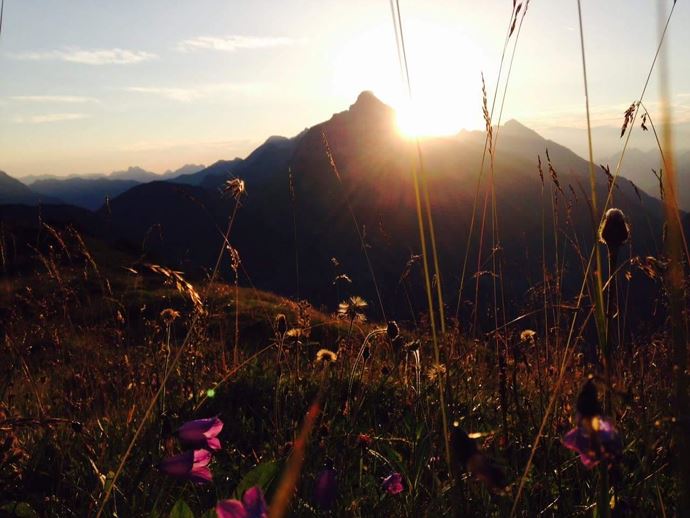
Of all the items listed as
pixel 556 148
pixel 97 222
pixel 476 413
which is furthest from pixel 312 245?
pixel 556 148

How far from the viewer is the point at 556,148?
620ft

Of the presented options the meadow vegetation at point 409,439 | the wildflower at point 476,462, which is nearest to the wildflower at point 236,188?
the meadow vegetation at point 409,439

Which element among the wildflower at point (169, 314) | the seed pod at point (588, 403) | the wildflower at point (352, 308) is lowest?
the wildflower at point (352, 308)

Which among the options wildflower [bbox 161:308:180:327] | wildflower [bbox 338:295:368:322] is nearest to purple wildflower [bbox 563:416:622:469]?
wildflower [bbox 338:295:368:322]

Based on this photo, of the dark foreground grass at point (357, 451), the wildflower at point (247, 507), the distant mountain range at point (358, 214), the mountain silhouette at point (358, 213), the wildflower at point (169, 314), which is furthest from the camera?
the mountain silhouette at point (358, 213)

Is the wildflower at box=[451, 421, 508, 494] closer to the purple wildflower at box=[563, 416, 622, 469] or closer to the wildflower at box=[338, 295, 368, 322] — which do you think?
the purple wildflower at box=[563, 416, 622, 469]

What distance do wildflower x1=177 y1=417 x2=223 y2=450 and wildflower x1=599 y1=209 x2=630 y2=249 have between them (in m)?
0.82

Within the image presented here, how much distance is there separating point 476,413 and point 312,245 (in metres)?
92.4

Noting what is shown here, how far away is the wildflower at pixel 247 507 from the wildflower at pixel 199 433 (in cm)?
34

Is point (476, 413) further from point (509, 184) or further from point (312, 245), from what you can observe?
point (509, 184)

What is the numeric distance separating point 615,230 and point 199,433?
87 cm

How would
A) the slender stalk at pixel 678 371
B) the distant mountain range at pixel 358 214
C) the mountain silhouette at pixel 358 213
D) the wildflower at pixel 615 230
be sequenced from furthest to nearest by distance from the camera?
1. the mountain silhouette at pixel 358 213
2. the distant mountain range at pixel 358 214
3. the wildflower at pixel 615 230
4. the slender stalk at pixel 678 371

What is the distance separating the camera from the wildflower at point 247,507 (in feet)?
2.73

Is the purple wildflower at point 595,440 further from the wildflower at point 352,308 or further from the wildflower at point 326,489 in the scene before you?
the wildflower at point 352,308
